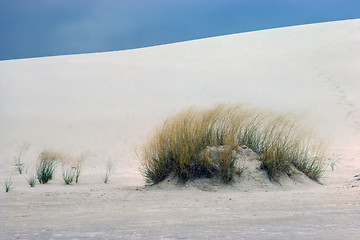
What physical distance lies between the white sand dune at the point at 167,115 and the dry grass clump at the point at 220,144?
393 mm

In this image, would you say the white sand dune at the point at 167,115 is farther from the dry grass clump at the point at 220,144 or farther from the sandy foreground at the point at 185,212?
the dry grass clump at the point at 220,144

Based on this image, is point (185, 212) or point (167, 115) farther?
point (167, 115)

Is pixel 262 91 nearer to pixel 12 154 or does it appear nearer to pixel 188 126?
pixel 12 154

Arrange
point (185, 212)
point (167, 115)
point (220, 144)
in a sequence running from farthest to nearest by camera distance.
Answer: point (167, 115), point (220, 144), point (185, 212)

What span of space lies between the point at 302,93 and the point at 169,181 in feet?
48.8

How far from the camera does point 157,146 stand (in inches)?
301

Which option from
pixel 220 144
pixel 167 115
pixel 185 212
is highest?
pixel 167 115

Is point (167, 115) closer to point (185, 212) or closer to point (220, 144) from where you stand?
point (220, 144)

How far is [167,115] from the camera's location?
18578mm

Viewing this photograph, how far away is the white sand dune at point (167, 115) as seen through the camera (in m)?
4.47

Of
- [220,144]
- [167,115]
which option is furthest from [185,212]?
[167,115]

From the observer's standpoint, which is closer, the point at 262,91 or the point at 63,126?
the point at 63,126

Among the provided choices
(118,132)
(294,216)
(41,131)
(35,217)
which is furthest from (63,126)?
→ (294,216)

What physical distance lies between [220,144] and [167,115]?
10.9 meters
